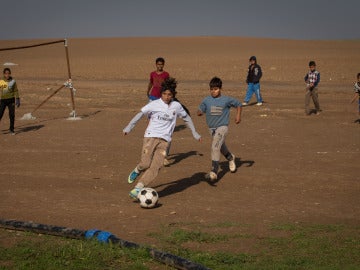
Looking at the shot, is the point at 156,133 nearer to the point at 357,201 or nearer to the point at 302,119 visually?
the point at 357,201

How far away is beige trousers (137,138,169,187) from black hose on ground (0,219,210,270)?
216cm

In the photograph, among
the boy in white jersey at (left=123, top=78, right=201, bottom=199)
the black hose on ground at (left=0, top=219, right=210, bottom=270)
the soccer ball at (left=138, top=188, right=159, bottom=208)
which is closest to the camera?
the black hose on ground at (left=0, top=219, right=210, bottom=270)

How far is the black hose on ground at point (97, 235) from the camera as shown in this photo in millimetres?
6480

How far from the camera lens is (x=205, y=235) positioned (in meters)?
7.86

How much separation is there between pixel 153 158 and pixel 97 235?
259 centimetres

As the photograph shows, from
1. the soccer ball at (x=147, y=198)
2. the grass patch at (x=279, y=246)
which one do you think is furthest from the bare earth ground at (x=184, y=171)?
the grass patch at (x=279, y=246)

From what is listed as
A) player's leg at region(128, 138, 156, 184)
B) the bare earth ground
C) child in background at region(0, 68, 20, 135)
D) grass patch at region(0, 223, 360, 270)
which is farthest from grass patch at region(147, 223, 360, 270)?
child in background at region(0, 68, 20, 135)

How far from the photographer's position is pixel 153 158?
9797 mm

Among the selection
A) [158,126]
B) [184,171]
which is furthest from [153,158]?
[184,171]

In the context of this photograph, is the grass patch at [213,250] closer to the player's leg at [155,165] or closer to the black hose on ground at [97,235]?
the black hose on ground at [97,235]

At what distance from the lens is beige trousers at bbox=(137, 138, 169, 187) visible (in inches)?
380

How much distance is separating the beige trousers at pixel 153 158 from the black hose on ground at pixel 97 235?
2157 mm

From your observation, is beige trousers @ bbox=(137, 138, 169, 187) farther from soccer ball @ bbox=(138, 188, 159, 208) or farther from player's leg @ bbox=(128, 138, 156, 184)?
soccer ball @ bbox=(138, 188, 159, 208)

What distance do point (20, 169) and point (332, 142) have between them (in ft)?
25.5
